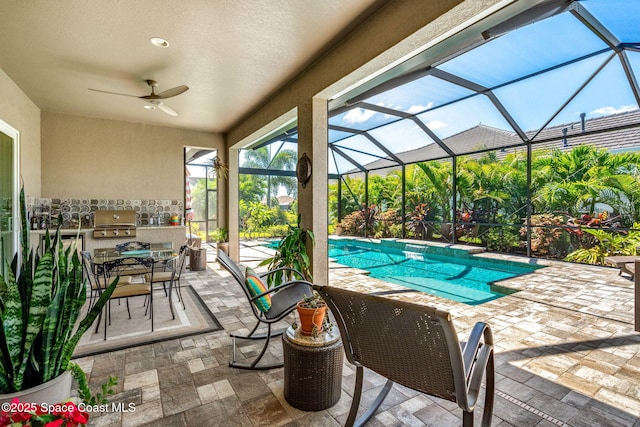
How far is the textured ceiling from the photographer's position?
2939 mm

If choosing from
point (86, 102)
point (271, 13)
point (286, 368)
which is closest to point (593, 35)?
point (271, 13)

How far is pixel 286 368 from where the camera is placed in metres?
2.17

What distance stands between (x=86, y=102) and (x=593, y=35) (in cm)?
815

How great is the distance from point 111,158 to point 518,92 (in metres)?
8.50

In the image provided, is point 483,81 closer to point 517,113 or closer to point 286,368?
point 517,113

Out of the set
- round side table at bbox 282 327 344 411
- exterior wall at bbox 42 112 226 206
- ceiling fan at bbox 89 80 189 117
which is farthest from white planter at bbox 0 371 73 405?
exterior wall at bbox 42 112 226 206

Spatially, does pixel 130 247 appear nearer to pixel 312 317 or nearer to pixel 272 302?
pixel 272 302

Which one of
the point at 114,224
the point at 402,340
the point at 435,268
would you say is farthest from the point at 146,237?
the point at 435,268

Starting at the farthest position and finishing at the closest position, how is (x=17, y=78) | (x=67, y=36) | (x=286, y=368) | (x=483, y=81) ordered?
(x=483, y=81) → (x=17, y=78) → (x=67, y=36) → (x=286, y=368)

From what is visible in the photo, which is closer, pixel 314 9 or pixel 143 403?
pixel 143 403

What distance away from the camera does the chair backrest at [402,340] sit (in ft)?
4.46

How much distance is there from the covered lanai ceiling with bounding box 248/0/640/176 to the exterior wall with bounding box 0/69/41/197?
16.5ft

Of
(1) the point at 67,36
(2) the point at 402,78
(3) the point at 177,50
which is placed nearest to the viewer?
(1) the point at 67,36

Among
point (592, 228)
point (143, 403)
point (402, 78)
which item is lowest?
point (143, 403)
